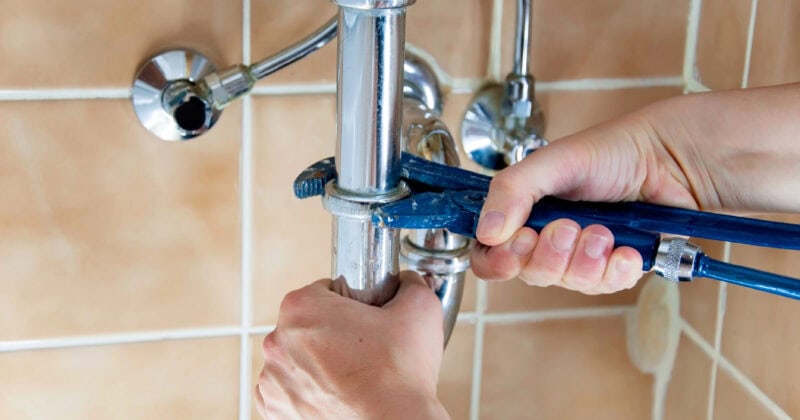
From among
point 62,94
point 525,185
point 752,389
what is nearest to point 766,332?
point 752,389

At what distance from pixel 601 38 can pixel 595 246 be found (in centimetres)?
Answer: 26

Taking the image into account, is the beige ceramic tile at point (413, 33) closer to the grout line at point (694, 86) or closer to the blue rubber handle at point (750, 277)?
the grout line at point (694, 86)

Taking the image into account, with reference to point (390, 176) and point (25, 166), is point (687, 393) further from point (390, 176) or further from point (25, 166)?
point (25, 166)

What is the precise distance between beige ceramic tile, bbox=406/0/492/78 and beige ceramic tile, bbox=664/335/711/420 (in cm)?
26

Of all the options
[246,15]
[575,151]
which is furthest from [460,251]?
[246,15]

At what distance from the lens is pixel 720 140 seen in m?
0.57

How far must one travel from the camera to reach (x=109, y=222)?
25.5 inches

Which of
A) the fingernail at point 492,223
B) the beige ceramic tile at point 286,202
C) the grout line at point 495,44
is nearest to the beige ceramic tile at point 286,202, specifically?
the beige ceramic tile at point 286,202

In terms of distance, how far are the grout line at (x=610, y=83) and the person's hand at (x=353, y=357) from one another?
23cm

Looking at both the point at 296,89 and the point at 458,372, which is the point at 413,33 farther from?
the point at 458,372

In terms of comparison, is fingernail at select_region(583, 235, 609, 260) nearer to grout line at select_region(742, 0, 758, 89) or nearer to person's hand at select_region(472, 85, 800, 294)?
person's hand at select_region(472, 85, 800, 294)

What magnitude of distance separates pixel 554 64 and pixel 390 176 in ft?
0.79

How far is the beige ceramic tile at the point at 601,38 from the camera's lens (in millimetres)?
675

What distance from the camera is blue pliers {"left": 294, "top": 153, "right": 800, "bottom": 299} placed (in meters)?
0.44
